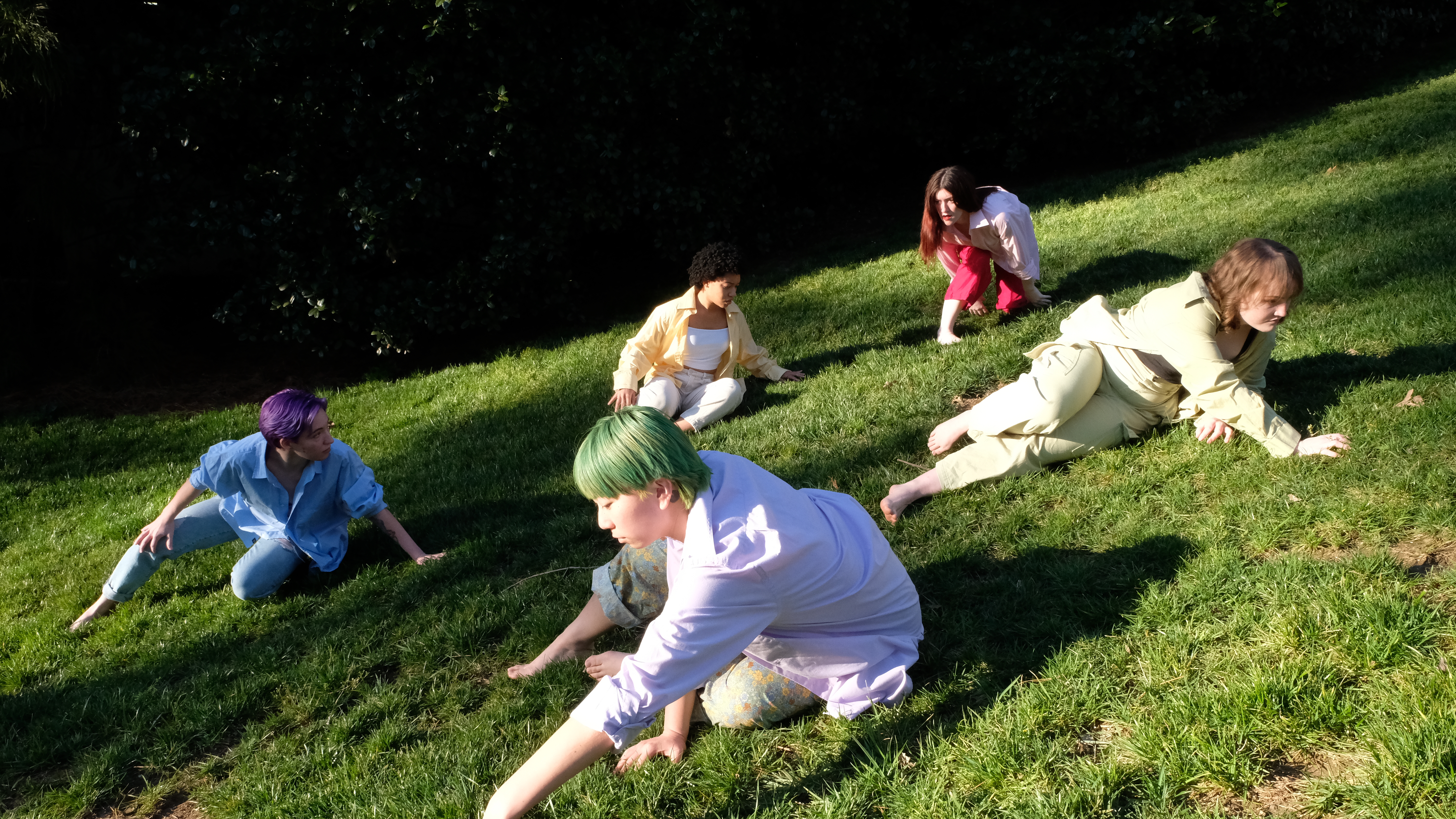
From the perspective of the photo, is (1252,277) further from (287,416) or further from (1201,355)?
(287,416)

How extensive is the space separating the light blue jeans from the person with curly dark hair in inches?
85.0

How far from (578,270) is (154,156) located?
3919mm

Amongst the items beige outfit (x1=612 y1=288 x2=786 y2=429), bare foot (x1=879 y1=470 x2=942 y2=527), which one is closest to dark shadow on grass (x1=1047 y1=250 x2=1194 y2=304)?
beige outfit (x1=612 y1=288 x2=786 y2=429)

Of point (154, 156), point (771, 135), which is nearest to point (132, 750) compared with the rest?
point (154, 156)

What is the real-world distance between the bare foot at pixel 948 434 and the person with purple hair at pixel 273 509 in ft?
8.12

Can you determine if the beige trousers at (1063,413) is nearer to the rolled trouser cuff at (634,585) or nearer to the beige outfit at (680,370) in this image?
the rolled trouser cuff at (634,585)

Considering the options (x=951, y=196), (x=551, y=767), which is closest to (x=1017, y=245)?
(x=951, y=196)

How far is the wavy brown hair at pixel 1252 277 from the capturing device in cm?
383

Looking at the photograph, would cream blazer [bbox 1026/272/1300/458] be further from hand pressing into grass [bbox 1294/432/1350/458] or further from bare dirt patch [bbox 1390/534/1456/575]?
bare dirt patch [bbox 1390/534/1456/575]

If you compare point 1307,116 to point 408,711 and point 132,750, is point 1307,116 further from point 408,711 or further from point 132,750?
point 132,750

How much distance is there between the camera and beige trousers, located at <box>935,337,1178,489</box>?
4.27 meters

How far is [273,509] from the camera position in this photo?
4684mm

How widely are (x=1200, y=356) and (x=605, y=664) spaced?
109 inches

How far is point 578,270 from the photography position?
10.1 metres
